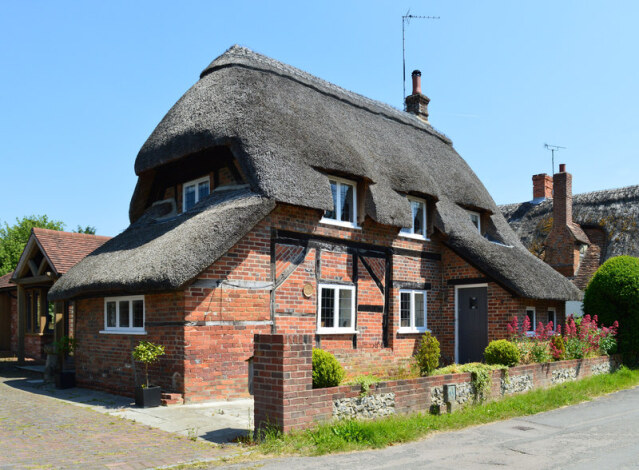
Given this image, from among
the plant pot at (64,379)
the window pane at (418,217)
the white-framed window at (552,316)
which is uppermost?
the window pane at (418,217)

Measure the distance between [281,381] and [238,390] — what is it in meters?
4.32

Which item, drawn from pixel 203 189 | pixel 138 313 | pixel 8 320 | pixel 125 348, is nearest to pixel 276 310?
pixel 138 313

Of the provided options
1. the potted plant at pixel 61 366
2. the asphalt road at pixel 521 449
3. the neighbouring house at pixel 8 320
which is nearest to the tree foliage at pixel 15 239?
the neighbouring house at pixel 8 320

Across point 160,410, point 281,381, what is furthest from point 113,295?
point 281,381

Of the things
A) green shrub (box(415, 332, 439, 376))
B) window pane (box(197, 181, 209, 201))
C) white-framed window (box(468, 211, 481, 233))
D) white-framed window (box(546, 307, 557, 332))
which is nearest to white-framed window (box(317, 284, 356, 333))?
green shrub (box(415, 332, 439, 376))

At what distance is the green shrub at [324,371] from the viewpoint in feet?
29.5

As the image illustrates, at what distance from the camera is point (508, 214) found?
29578 millimetres

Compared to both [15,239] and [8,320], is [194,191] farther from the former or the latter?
[15,239]

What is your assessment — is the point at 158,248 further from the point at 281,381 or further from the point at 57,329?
the point at 57,329

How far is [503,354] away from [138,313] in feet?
26.6

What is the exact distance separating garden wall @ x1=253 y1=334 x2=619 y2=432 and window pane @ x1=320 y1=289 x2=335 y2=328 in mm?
4419

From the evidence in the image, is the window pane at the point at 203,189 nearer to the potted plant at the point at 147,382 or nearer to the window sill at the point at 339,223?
the window sill at the point at 339,223

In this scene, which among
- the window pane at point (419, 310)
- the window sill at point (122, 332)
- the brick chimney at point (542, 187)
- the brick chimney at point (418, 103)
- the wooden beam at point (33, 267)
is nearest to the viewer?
the window sill at point (122, 332)

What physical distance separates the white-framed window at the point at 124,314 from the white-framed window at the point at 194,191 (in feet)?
10.1
